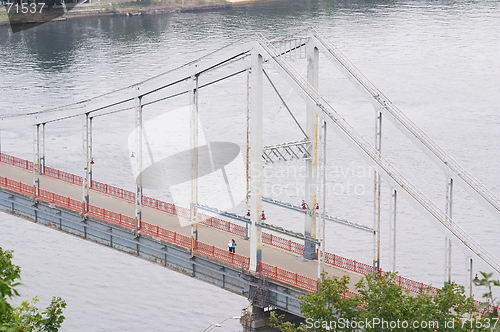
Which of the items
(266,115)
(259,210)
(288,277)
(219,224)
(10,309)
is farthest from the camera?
(266,115)

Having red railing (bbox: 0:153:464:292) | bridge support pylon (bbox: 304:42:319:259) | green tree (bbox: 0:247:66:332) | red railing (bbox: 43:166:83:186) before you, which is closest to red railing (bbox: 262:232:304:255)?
red railing (bbox: 0:153:464:292)

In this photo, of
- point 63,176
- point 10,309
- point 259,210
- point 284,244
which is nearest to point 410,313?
point 10,309

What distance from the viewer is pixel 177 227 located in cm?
5616

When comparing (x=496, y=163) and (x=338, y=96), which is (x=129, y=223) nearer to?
(x=496, y=163)

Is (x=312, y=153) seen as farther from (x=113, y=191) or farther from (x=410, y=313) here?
(x=113, y=191)

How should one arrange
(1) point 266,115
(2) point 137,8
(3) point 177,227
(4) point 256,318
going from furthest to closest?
(2) point 137,8 → (1) point 266,115 → (3) point 177,227 → (4) point 256,318

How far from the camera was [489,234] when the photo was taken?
71125mm

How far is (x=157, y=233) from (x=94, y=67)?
80.0 metres

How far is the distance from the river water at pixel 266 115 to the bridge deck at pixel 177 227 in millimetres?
7332

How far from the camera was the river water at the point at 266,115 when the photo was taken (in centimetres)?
6475

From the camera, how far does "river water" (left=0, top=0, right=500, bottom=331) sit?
64.8m

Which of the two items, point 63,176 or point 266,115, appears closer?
point 63,176

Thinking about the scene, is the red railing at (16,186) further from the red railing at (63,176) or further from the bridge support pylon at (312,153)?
the bridge support pylon at (312,153)

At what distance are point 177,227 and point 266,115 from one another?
4634 centimetres
